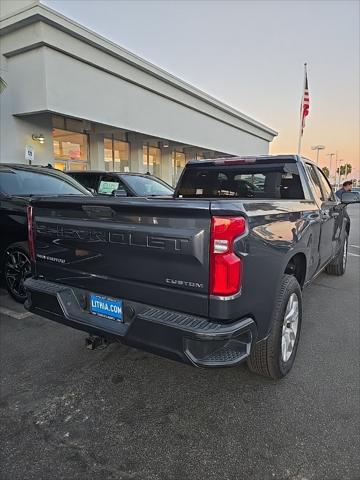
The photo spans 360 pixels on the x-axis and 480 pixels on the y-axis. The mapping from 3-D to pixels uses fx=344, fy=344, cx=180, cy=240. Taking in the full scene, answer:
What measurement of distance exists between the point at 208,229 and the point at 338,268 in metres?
4.90

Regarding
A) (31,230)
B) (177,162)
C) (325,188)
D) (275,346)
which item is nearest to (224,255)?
(275,346)

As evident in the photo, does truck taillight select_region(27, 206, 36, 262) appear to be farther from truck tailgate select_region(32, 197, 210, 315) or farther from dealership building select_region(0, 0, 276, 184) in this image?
dealership building select_region(0, 0, 276, 184)

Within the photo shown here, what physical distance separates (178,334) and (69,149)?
50.4ft

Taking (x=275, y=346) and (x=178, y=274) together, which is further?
(x=275, y=346)

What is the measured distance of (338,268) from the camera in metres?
6.10

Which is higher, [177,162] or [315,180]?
[177,162]

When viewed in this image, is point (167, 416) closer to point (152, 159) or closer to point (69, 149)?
point (69, 149)

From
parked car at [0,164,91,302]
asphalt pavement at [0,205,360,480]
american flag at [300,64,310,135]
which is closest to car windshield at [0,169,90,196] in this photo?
parked car at [0,164,91,302]

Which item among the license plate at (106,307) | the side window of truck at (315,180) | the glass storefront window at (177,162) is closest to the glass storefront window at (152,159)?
the glass storefront window at (177,162)

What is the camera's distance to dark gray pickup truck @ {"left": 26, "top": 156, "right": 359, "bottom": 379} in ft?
6.72

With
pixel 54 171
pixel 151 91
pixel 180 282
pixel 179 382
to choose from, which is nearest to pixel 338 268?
pixel 179 382

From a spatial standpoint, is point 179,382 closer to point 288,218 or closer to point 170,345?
point 170,345

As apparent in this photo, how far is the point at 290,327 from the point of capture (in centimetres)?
300

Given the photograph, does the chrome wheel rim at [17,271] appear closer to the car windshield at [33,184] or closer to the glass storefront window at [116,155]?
the car windshield at [33,184]
